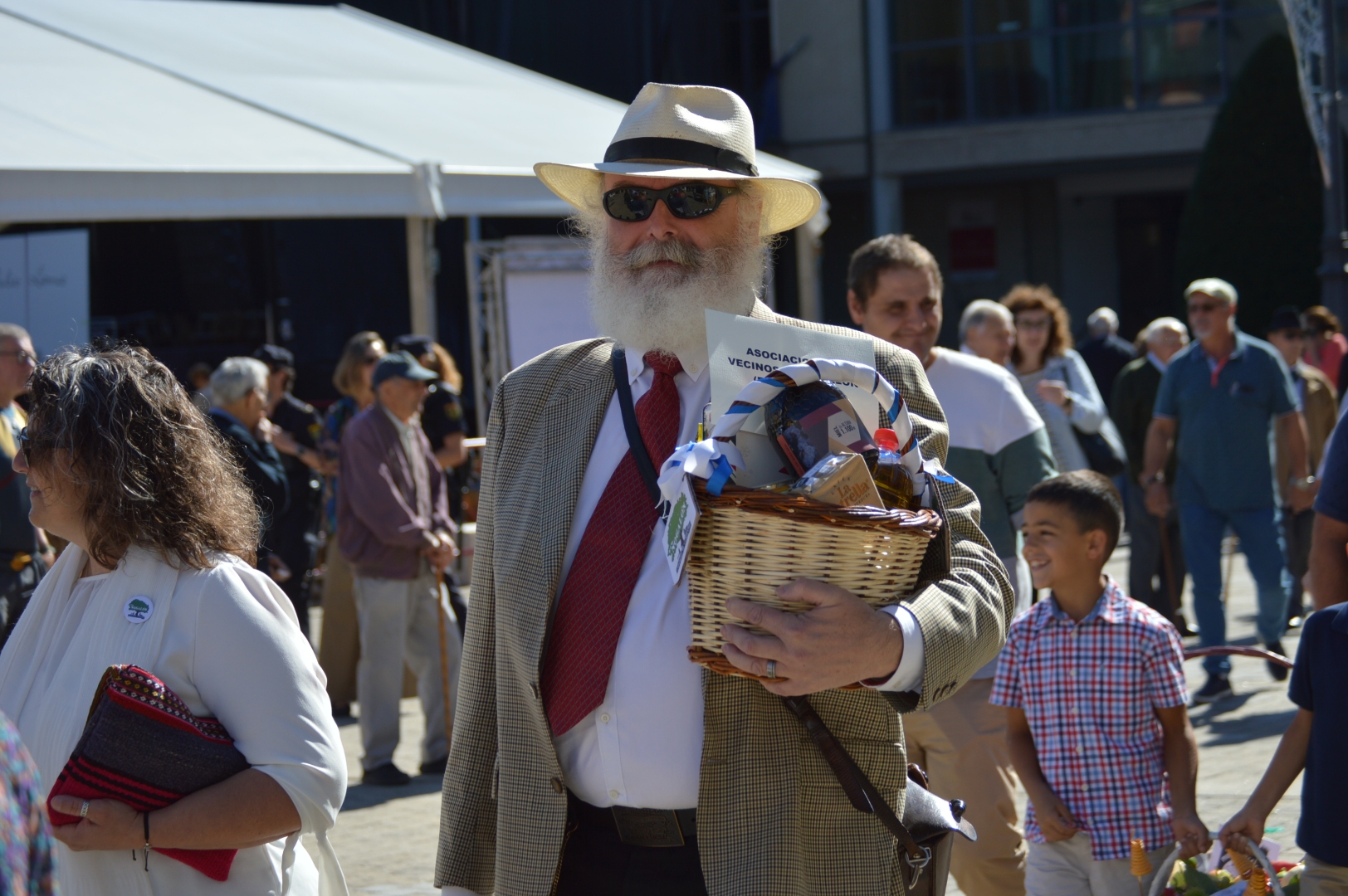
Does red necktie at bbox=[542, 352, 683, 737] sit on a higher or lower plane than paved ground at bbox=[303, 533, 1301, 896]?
higher

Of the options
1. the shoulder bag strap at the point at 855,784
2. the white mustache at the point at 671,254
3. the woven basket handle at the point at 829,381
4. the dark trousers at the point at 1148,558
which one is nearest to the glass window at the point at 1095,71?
the dark trousers at the point at 1148,558

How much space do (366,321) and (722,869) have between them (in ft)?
42.6

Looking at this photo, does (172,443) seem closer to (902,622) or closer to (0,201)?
(902,622)

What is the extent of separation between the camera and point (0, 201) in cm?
787

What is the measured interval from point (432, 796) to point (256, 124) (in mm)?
5070

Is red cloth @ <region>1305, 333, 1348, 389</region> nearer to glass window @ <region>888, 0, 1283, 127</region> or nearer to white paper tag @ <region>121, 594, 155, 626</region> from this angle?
glass window @ <region>888, 0, 1283, 127</region>

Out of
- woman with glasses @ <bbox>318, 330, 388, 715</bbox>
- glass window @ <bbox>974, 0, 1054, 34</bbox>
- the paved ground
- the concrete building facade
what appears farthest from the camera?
glass window @ <bbox>974, 0, 1054, 34</bbox>

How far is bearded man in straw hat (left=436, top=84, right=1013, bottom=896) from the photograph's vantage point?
221 centimetres

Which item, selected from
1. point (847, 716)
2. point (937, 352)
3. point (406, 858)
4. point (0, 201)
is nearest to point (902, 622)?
point (847, 716)

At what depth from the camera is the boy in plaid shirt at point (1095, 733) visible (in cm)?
388

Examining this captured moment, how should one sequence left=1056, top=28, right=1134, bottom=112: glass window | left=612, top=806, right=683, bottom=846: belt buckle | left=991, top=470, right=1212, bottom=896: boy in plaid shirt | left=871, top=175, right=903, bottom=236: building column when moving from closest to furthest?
left=612, top=806, right=683, bottom=846: belt buckle < left=991, top=470, right=1212, bottom=896: boy in plaid shirt < left=1056, top=28, right=1134, bottom=112: glass window < left=871, top=175, right=903, bottom=236: building column

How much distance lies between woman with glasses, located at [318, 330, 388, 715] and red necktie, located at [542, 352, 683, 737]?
5493 millimetres

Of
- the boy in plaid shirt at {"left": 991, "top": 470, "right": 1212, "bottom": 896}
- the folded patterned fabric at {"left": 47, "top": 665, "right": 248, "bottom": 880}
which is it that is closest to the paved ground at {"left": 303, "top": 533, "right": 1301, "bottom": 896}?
the boy in plaid shirt at {"left": 991, "top": 470, "right": 1212, "bottom": 896}

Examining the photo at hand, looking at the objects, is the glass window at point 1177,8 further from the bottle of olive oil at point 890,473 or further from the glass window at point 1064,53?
the bottle of olive oil at point 890,473
